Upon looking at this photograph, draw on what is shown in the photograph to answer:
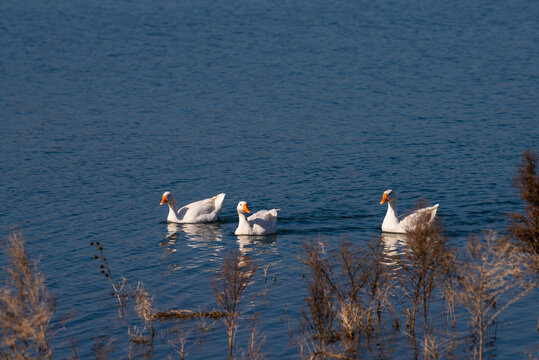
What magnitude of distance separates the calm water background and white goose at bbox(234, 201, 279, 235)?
35 cm

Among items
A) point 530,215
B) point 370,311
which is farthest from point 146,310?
point 530,215

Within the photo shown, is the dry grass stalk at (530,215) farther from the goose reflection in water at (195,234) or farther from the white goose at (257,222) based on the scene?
the goose reflection in water at (195,234)

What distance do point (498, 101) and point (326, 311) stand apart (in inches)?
1091

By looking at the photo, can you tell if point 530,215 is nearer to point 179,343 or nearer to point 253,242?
point 179,343

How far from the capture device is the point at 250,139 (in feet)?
114

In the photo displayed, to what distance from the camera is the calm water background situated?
20703 millimetres

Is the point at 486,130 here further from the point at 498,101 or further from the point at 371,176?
the point at 371,176

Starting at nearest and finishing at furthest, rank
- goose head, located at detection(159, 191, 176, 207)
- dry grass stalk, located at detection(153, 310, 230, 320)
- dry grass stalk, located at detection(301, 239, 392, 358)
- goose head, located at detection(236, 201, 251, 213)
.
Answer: dry grass stalk, located at detection(301, 239, 392, 358)
dry grass stalk, located at detection(153, 310, 230, 320)
goose head, located at detection(236, 201, 251, 213)
goose head, located at detection(159, 191, 176, 207)

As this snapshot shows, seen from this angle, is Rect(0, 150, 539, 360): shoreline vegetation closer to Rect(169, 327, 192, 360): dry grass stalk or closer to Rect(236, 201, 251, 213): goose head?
Rect(169, 327, 192, 360): dry grass stalk

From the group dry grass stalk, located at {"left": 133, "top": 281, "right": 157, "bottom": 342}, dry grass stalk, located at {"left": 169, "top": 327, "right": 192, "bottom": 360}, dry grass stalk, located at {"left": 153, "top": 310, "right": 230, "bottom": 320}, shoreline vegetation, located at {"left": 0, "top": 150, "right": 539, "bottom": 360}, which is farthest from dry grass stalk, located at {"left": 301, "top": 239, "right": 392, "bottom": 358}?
dry grass stalk, located at {"left": 133, "top": 281, "right": 157, "bottom": 342}

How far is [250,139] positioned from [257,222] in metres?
Result: 12.1

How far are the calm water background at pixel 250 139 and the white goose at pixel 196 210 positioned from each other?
422 mm

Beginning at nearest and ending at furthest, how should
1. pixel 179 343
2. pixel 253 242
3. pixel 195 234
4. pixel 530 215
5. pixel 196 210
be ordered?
pixel 530 215
pixel 179 343
pixel 253 242
pixel 195 234
pixel 196 210

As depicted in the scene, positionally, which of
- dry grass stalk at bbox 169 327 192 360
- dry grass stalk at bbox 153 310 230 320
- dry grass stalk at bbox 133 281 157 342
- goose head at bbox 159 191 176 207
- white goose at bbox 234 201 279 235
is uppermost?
goose head at bbox 159 191 176 207
